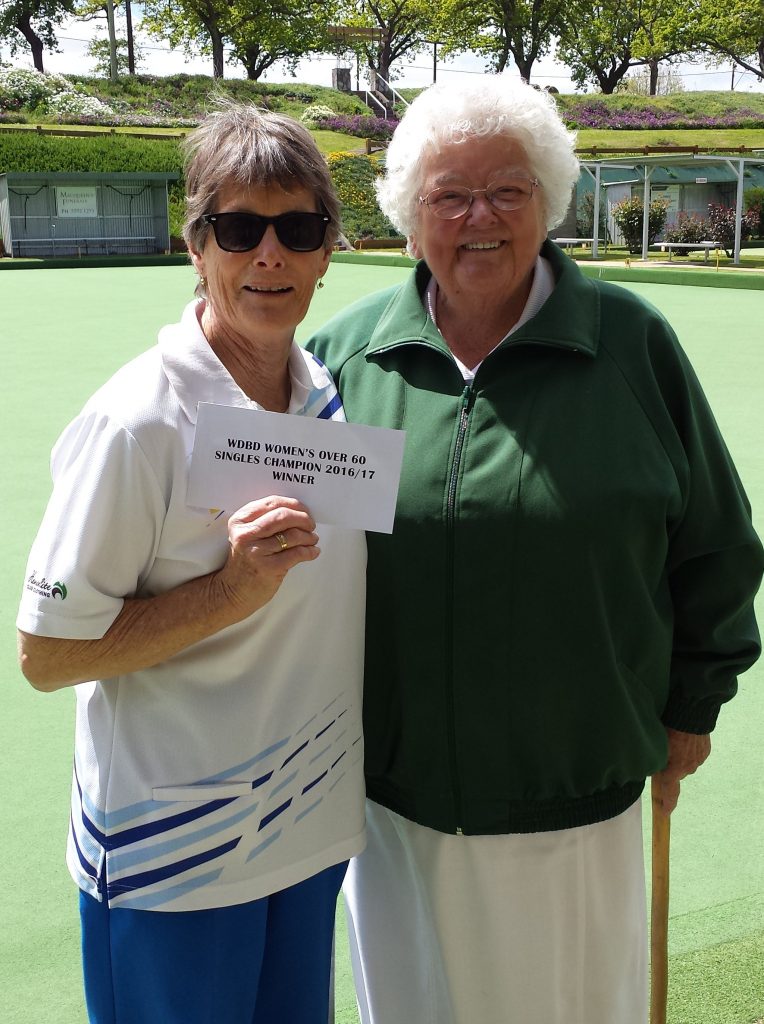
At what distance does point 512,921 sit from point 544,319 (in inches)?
45.3

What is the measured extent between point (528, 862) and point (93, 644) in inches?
37.8

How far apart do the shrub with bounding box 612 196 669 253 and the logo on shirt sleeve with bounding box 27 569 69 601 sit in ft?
101

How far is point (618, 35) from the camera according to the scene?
2662 inches

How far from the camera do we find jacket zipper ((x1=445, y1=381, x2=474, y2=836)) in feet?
6.73

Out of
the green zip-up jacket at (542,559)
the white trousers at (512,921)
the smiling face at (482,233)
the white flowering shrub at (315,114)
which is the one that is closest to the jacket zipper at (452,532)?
the green zip-up jacket at (542,559)

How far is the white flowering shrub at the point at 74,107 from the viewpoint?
47875mm

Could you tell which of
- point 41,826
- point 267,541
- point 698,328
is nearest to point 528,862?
point 267,541

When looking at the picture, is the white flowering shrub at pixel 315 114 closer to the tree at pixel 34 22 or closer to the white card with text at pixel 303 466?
the tree at pixel 34 22

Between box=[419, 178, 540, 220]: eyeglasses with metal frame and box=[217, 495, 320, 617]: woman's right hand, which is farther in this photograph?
box=[419, 178, 540, 220]: eyeglasses with metal frame

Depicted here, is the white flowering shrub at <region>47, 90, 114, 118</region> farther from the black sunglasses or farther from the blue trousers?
the blue trousers

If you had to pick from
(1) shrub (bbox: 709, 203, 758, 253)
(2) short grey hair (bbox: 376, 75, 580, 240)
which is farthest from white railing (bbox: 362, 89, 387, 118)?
(2) short grey hair (bbox: 376, 75, 580, 240)

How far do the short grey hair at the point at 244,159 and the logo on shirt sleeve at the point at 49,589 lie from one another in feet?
2.02

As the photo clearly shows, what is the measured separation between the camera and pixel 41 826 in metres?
3.48

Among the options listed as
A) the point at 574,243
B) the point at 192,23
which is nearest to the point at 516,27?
the point at 192,23
